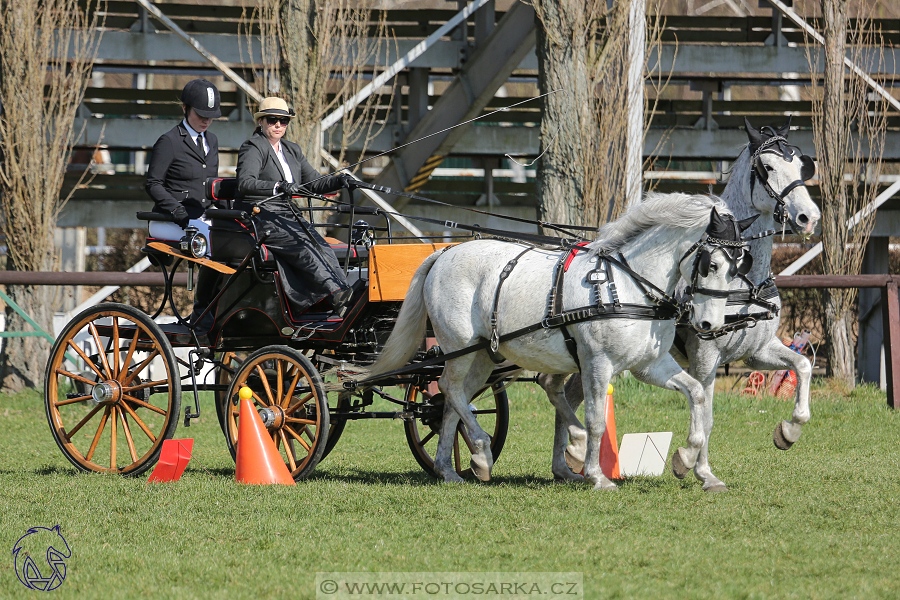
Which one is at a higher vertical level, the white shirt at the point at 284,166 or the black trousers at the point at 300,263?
the white shirt at the point at 284,166

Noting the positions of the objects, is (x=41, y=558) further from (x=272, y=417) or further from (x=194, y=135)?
(x=194, y=135)

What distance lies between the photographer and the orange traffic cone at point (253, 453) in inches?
225

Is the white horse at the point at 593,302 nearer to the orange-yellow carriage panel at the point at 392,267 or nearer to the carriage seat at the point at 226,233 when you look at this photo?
the orange-yellow carriage panel at the point at 392,267

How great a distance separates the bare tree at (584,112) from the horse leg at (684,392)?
5146 millimetres

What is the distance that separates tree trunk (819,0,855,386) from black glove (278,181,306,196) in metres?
8.23

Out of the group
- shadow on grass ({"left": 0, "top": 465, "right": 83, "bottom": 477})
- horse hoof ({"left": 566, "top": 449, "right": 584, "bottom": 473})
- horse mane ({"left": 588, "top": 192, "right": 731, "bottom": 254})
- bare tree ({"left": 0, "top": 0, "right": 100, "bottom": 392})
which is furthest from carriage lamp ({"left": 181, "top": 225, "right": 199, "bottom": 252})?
bare tree ({"left": 0, "top": 0, "right": 100, "bottom": 392})

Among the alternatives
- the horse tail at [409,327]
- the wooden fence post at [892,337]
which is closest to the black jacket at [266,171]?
the horse tail at [409,327]

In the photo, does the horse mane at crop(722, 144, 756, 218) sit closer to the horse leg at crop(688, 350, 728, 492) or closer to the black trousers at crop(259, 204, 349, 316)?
the horse leg at crop(688, 350, 728, 492)

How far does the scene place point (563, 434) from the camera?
6121 mm

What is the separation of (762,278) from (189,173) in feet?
12.4

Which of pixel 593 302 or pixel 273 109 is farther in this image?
pixel 273 109

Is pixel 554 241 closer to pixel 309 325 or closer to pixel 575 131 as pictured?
pixel 309 325

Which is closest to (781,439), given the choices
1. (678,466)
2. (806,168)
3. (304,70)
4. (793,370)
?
(793,370)

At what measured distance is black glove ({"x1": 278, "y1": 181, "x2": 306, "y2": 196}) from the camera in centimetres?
599
